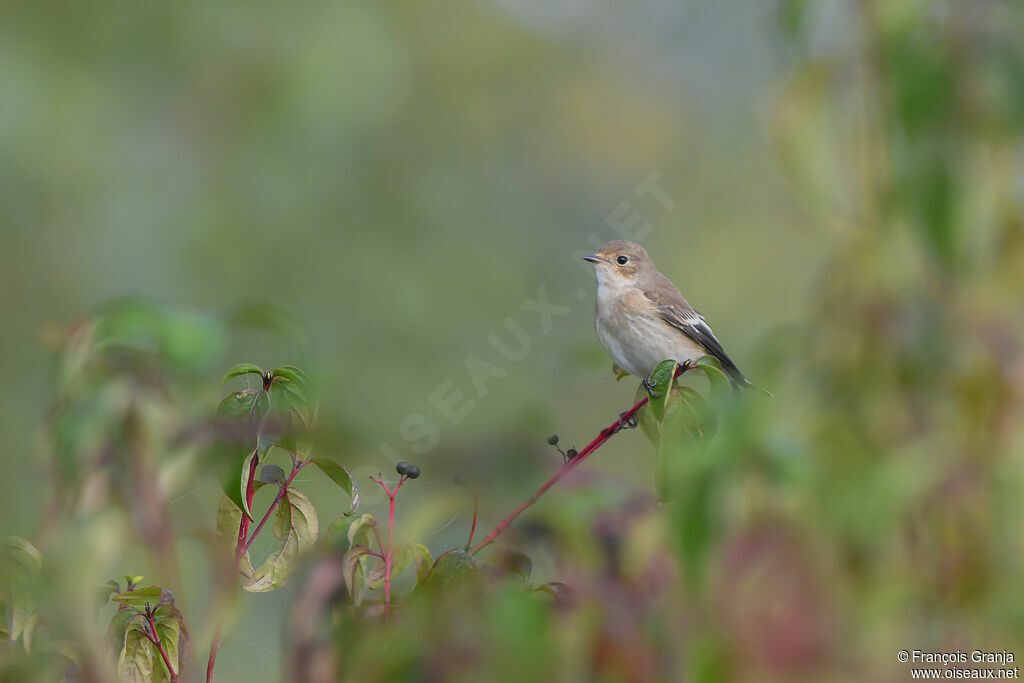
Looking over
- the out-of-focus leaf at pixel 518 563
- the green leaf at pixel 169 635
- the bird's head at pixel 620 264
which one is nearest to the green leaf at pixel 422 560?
the out-of-focus leaf at pixel 518 563

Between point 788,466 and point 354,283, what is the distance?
18.2 ft

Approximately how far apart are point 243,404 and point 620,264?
3519 mm

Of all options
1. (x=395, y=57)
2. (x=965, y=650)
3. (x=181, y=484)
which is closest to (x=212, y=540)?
(x=181, y=484)

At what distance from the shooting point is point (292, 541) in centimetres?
152

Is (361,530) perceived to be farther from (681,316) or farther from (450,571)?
(681,316)

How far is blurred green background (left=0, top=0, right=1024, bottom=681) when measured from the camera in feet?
2.83

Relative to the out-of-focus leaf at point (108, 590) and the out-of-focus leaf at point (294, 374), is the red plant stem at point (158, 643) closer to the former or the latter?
the out-of-focus leaf at point (108, 590)

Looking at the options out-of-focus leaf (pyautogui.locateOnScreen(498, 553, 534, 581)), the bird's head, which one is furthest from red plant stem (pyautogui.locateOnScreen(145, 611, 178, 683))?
the bird's head

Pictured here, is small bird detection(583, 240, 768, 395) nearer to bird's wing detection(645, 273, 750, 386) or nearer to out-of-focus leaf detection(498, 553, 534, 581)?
bird's wing detection(645, 273, 750, 386)

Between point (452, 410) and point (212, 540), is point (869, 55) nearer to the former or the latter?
point (212, 540)

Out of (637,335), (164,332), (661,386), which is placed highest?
(637,335)

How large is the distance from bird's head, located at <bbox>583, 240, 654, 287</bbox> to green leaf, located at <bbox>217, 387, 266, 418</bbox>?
3341 mm

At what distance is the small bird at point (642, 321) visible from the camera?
4.47 metres

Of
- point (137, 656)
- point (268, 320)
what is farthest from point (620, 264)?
point (268, 320)
